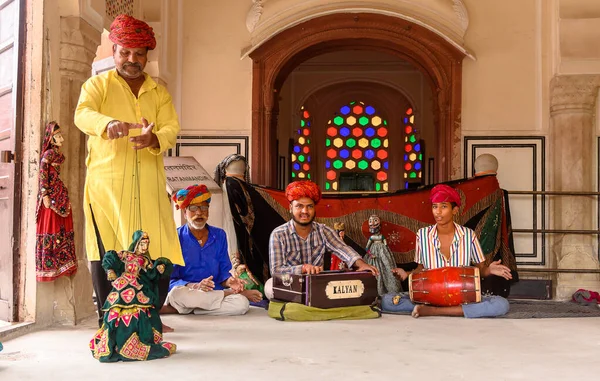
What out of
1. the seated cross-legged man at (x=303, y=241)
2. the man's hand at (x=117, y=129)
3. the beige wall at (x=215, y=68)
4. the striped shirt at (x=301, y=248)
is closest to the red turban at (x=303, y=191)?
the seated cross-legged man at (x=303, y=241)

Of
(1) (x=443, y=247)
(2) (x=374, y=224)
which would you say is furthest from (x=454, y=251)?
(2) (x=374, y=224)

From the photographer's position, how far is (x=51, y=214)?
16.0ft

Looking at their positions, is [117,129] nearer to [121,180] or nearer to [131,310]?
[121,180]

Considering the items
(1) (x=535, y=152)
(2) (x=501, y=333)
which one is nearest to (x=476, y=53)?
(1) (x=535, y=152)

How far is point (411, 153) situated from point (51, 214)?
9.48 m

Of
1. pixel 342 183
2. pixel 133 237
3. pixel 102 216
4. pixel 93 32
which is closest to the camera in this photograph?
pixel 133 237

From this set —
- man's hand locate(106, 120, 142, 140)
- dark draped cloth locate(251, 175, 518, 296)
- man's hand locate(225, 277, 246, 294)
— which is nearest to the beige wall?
dark draped cloth locate(251, 175, 518, 296)

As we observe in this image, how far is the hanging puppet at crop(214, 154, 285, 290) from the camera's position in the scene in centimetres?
664

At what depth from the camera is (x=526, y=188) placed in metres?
7.91

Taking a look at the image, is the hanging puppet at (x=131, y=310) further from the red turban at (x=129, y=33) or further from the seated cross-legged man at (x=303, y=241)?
the seated cross-legged man at (x=303, y=241)

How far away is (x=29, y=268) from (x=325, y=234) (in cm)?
227

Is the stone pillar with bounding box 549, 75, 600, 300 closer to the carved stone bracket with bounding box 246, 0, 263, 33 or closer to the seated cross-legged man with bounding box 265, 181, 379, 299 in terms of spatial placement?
the seated cross-legged man with bounding box 265, 181, 379, 299

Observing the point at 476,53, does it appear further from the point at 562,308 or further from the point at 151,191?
the point at 151,191

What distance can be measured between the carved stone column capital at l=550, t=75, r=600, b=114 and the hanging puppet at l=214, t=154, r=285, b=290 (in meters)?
3.34
